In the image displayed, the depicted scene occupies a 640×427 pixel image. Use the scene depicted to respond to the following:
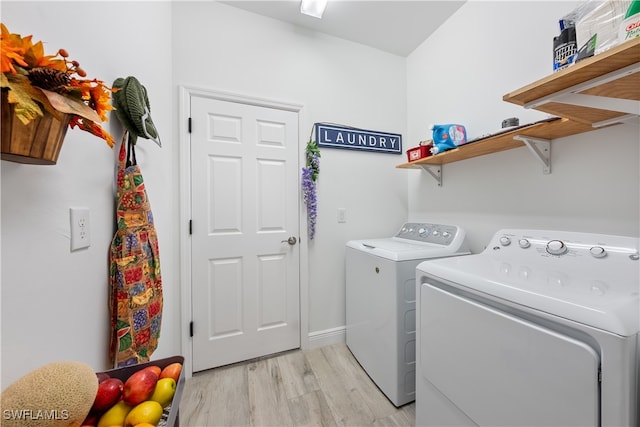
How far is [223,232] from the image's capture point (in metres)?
1.82

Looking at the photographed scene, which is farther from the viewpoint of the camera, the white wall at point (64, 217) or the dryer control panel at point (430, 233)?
the dryer control panel at point (430, 233)

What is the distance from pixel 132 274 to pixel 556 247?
5.78ft

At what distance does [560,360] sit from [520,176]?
115cm

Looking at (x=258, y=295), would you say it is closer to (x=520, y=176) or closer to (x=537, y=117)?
(x=520, y=176)

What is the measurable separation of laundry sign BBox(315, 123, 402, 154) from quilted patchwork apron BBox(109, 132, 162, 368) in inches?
55.1

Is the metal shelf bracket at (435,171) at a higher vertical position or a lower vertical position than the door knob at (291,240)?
higher

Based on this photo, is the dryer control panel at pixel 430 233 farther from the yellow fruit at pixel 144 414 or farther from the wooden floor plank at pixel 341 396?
the yellow fruit at pixel 144 414

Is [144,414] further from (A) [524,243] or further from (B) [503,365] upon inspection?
(A) [524,243]

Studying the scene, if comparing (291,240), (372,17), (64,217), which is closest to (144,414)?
(64,217)

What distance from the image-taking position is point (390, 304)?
1.46 m

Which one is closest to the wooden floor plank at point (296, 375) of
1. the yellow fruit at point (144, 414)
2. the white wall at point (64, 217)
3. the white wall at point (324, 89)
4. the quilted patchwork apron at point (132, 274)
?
the white wall at point (324, 89)

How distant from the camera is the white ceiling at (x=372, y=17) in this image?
1.81 metres

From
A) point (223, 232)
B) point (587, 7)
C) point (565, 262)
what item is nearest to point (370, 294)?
point (565, 262)

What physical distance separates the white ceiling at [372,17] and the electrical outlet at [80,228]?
Result: 190 centimetres
